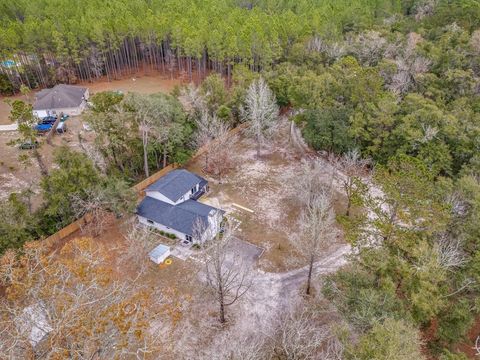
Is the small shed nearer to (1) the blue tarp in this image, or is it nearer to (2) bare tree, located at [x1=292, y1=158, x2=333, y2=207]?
(2) bare tree, located at [x1=292, y1=158, x2=333, y2=207]

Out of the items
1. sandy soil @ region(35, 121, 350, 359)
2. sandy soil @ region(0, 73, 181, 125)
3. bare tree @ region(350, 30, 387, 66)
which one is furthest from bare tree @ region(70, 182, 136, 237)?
bare tree @ region(350, 30, 387, 66)

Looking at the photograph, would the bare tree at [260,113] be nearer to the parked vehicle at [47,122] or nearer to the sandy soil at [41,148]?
the sandy soil at [41,148]

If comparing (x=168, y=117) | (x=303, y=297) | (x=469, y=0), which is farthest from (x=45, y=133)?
(x=469, y=0)

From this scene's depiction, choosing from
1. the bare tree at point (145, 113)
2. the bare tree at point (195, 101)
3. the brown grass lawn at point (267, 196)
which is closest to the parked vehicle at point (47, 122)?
the bare tree at point (145, 113)

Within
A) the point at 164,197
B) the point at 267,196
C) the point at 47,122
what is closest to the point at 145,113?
the point at 164,197

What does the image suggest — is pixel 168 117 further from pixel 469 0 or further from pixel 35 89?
pixel 469 0

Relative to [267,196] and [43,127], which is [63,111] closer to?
[43,127]

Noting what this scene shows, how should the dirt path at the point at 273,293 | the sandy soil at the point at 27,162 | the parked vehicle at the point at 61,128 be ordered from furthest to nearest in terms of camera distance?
the parked vehicle at the point at 61,128, the sandy soil at the point at 27,162, the dirt path at the point at 273,293
